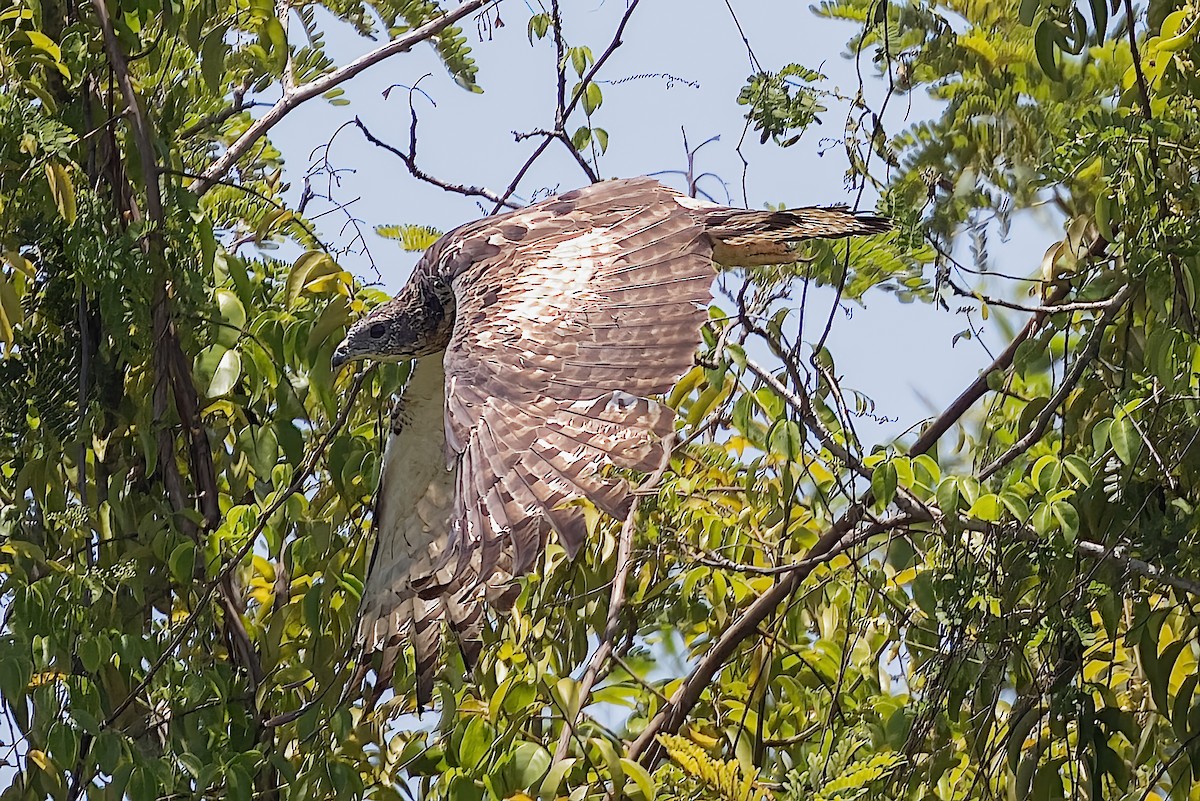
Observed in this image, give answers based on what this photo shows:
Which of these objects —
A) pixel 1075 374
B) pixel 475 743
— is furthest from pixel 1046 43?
pixel 475 743

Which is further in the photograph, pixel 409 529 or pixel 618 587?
pixel 409 529

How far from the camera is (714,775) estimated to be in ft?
7.73

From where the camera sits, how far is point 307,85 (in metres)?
3.38

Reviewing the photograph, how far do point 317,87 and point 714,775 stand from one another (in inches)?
68.0

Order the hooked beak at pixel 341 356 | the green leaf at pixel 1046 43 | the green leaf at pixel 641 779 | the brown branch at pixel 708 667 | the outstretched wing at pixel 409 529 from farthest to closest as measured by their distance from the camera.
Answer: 1. the hooked beak at pixel 341 356
2. the outstretched wing at pixel 409 529
3. the brown branch at pixel 708 667
4. the green leaf at pixel 641 779
5. the green leaf at pixel 1046 43

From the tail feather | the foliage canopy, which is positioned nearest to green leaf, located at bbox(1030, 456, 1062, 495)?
the foliage canopy

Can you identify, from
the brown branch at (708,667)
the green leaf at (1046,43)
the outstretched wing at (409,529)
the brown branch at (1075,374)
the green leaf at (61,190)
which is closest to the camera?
the green leaf at (1046,43)

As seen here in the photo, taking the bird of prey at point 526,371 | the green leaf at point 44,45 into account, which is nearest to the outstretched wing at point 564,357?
the bird of prey at point 526,371

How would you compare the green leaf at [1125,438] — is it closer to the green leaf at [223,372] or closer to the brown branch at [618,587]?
the brown branch at [618,587]

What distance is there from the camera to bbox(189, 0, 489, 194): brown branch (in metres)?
3.13

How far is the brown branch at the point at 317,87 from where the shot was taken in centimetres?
313

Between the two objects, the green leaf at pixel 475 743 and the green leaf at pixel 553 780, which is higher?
the green leaf at pixel 475 743

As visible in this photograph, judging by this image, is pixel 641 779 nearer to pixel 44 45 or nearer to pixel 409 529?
pixel 409 529

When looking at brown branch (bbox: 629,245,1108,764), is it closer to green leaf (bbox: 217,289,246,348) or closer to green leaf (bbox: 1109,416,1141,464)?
green leaf (bbox: 1109,416,1141,464)
